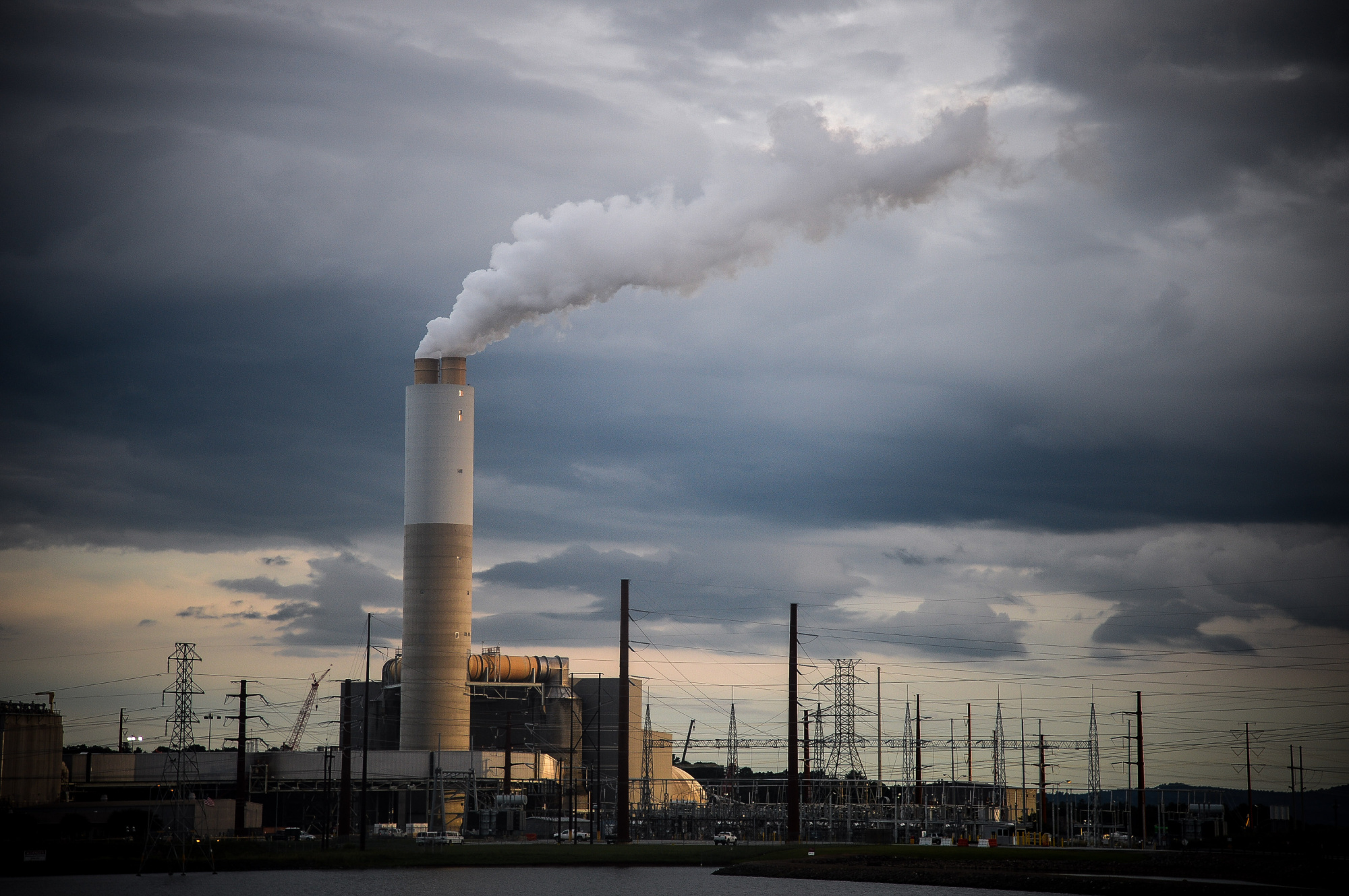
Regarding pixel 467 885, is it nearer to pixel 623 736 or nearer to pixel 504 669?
pixel 623 736

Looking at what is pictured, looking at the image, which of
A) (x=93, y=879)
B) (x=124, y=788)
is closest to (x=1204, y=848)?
(x=93, y=879)

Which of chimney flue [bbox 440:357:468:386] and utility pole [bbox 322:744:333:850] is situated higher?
chimney flue [bbox 440:357:468:386]

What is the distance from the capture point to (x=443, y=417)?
108 m

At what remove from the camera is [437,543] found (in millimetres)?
106375

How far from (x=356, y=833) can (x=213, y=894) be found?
44.9 m

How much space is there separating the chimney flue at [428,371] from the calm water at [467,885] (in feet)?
154

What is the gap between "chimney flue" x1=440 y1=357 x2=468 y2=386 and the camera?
108m

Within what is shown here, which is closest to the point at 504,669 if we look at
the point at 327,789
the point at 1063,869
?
the point at 327,789

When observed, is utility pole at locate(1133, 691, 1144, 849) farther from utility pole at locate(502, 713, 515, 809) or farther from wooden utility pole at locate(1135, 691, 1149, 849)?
utility pole at locate(502, 713, 515, 809)

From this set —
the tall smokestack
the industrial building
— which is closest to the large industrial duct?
the tall smokestack

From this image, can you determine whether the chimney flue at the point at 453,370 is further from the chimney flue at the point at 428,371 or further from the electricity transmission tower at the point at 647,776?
the electricity transmission tower at the point at 647,776

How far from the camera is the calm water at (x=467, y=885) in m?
56.2

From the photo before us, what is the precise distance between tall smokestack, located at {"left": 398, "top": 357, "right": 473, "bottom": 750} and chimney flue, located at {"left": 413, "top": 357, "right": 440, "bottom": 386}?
8 centimetres

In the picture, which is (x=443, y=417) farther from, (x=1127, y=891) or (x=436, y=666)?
(x=1127, y=891)
